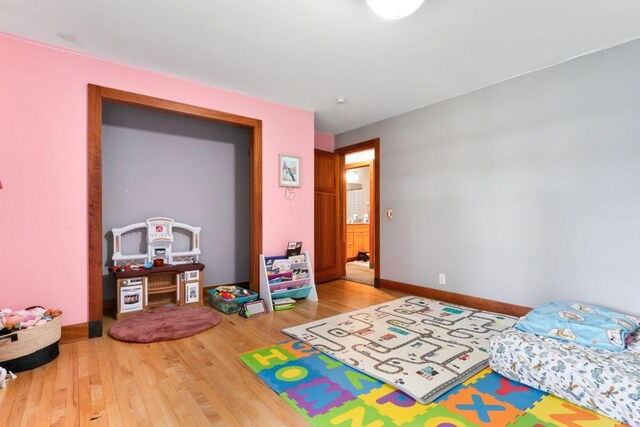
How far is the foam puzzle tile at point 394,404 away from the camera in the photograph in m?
1.68

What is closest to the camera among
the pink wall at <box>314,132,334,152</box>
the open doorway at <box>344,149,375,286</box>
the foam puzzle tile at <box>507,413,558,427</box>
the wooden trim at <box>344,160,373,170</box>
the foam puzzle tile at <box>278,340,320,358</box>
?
the foam puzzle tile at <box>507,413,558,427</box>

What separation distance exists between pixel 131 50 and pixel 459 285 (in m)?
4.18

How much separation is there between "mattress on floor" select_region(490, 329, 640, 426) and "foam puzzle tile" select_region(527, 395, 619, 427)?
38mm

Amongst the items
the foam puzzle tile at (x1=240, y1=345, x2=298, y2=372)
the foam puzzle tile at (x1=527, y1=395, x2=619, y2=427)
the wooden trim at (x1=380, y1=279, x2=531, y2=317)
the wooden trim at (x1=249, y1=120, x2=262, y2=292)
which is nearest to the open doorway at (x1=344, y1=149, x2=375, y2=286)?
the wooden trim at (x1=380, y1=279, x2=531, y2=317)

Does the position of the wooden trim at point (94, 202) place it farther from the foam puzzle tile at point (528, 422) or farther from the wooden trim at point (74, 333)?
A: the foam puzzle tile at point (528, 422)

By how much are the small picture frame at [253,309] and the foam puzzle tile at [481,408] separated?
2.12 metres

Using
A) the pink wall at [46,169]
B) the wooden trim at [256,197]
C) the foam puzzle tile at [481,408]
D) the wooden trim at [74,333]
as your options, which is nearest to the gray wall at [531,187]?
the foam puzzle tile at [481,408]

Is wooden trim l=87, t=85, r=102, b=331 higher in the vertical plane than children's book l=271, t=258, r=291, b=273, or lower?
higher

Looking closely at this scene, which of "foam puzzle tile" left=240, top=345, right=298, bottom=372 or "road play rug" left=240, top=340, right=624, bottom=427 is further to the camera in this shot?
"foam puzzle tile" left=240, top=345, right=298, bottom=372

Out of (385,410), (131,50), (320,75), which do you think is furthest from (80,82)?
(385,410)

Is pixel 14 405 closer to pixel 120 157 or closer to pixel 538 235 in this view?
pixel 120 157

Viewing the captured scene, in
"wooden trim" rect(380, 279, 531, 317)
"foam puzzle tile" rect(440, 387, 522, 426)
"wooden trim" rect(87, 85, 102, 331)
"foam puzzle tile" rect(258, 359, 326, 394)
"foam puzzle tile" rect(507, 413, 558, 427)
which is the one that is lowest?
"foam puzzle tile" rect(507, 413, 558, 427)

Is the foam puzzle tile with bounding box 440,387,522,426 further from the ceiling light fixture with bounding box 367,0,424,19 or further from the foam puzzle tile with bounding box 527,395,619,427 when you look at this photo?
the ceiling light fixture with bounding box 367,0,424,19

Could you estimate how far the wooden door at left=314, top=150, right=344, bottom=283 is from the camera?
5.00 m
